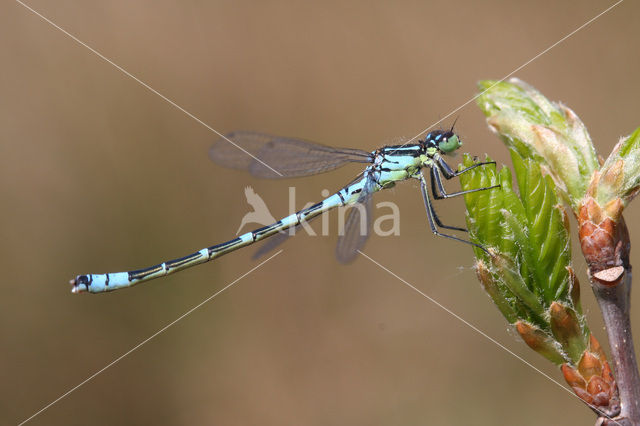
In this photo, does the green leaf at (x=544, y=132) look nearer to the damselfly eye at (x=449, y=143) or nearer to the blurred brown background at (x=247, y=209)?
the damselfly eye at (x=449, y=143)

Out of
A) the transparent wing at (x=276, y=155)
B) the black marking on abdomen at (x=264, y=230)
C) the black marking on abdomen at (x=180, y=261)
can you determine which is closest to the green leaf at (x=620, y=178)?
the transparent wing at (x=276, y=155)

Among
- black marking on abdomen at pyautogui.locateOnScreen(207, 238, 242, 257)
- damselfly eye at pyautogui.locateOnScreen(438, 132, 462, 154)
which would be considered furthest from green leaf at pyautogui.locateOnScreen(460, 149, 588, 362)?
black marking on abdomen at pyautogui.locateOnScreen(207, 238, 242, 257)

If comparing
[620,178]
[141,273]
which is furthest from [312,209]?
[620,178]

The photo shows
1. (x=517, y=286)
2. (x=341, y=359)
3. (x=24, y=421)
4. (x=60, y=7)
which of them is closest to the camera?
(x=517, y=286)

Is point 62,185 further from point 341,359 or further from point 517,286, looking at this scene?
point 517,286

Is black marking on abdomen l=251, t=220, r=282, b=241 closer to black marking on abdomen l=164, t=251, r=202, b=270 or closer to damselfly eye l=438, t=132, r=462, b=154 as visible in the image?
black marking on abdomen l=164, t=251, r=202, b=270

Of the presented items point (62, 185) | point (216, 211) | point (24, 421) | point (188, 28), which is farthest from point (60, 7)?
point (24, 421)

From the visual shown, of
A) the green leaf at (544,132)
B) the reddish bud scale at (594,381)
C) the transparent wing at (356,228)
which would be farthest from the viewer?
the transparent wing at (356,228)

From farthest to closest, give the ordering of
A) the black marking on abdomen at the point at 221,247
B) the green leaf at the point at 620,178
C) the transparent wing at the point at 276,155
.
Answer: the transparent wing at the point at 276,155 → the black marking on abdomen at the point at 221,247 → the green leaf at the point at 620,178
